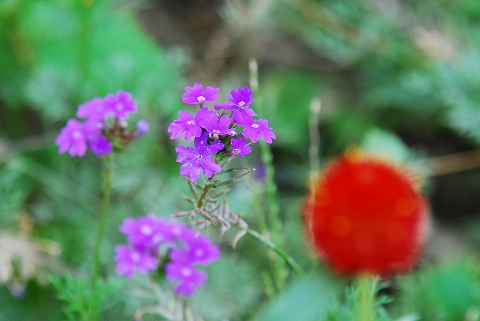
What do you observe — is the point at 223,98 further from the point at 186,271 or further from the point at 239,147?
the point at 239,147

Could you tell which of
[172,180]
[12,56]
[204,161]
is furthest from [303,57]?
[204,161]

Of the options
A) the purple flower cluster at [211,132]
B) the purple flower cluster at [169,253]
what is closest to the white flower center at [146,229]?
the purple flower cluster at [169,253]

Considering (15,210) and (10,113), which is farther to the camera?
(10,113)

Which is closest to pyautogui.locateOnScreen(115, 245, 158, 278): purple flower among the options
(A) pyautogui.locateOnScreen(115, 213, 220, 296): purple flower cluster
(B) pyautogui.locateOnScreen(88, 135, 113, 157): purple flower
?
(A) pyautogui.locateOnScreen(115, 213, 220, 296): purple flower cluster

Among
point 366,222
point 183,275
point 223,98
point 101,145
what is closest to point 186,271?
point 183,275

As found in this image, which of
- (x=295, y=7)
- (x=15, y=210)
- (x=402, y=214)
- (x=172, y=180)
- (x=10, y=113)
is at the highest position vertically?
(x=295, y=7)

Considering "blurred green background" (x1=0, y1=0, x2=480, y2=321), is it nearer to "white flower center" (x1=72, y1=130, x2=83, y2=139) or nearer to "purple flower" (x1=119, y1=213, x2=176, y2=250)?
"purple flower" (x1=119, y1=213, x2=176, y2=250)

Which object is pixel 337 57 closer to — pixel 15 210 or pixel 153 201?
pixel 153 201
